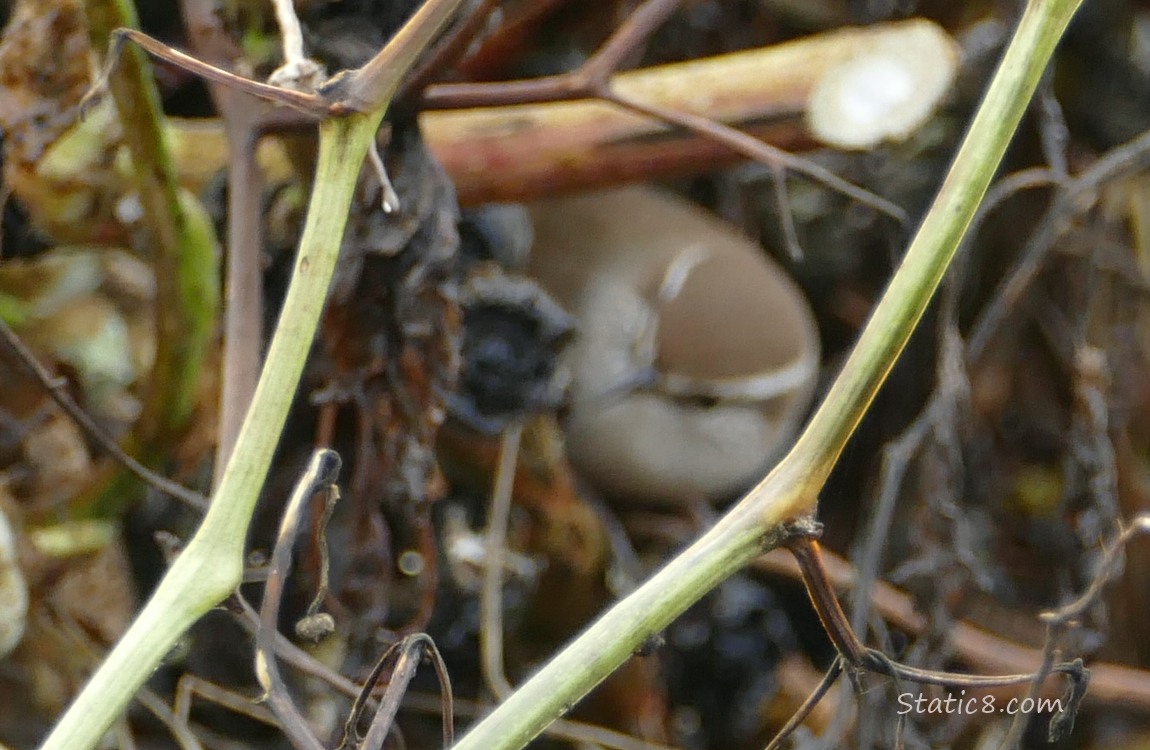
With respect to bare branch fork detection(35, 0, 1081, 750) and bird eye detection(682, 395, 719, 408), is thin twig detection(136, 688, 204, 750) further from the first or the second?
bird eye detection(682, 395, 719, 408)

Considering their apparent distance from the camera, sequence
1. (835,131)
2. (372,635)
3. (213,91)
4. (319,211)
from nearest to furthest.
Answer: (319,211)
(213,91)
(372,635)
(835,131)

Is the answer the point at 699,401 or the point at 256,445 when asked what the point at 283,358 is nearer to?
the point at 256,445

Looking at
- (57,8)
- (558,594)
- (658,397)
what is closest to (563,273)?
(658,397)

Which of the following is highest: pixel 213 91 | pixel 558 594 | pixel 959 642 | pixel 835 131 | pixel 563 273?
pixel 213 91

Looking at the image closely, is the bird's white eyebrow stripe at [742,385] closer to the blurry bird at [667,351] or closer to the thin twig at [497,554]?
the blurry bird at [667,351]

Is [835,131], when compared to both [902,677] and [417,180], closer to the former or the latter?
[417,180]

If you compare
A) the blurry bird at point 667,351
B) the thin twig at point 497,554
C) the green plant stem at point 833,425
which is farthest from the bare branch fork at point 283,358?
the blurry bird at point 667,351
